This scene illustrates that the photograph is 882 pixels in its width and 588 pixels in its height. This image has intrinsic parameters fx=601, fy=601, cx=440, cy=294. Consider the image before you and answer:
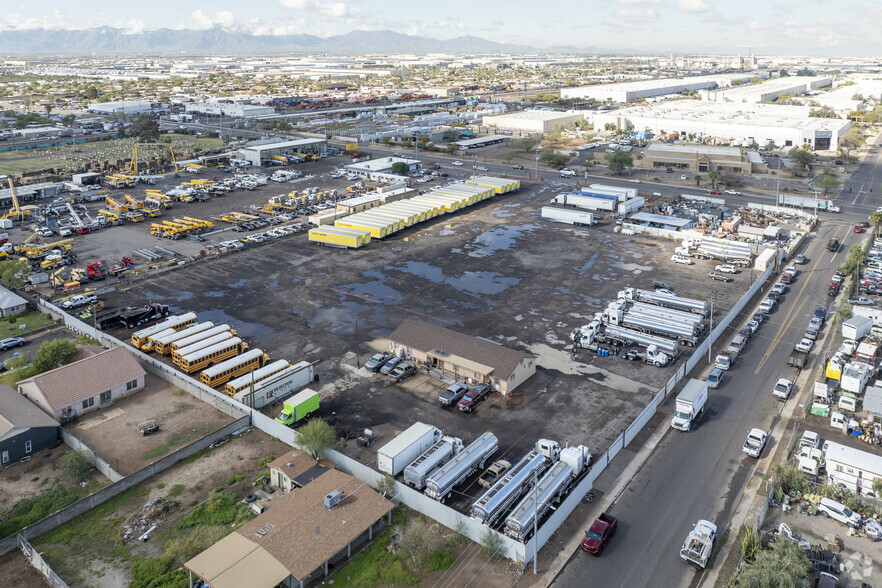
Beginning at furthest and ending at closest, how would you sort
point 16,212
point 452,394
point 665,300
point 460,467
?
point 16,212
point 665,300
point 452,394
point 460,467

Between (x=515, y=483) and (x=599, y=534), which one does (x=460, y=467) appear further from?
(x=599, y=534)

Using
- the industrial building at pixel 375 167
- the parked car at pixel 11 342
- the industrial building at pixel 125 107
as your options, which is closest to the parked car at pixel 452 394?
the parked car at pixel 11 342

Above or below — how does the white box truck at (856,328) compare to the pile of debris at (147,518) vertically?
above

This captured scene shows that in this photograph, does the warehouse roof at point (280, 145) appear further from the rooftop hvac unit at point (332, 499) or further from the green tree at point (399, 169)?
the rooftop hvac unit at point (332, 499)

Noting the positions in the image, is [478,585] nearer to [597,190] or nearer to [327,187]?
[597,190]

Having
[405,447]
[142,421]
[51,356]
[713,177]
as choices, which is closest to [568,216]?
[713,177]
